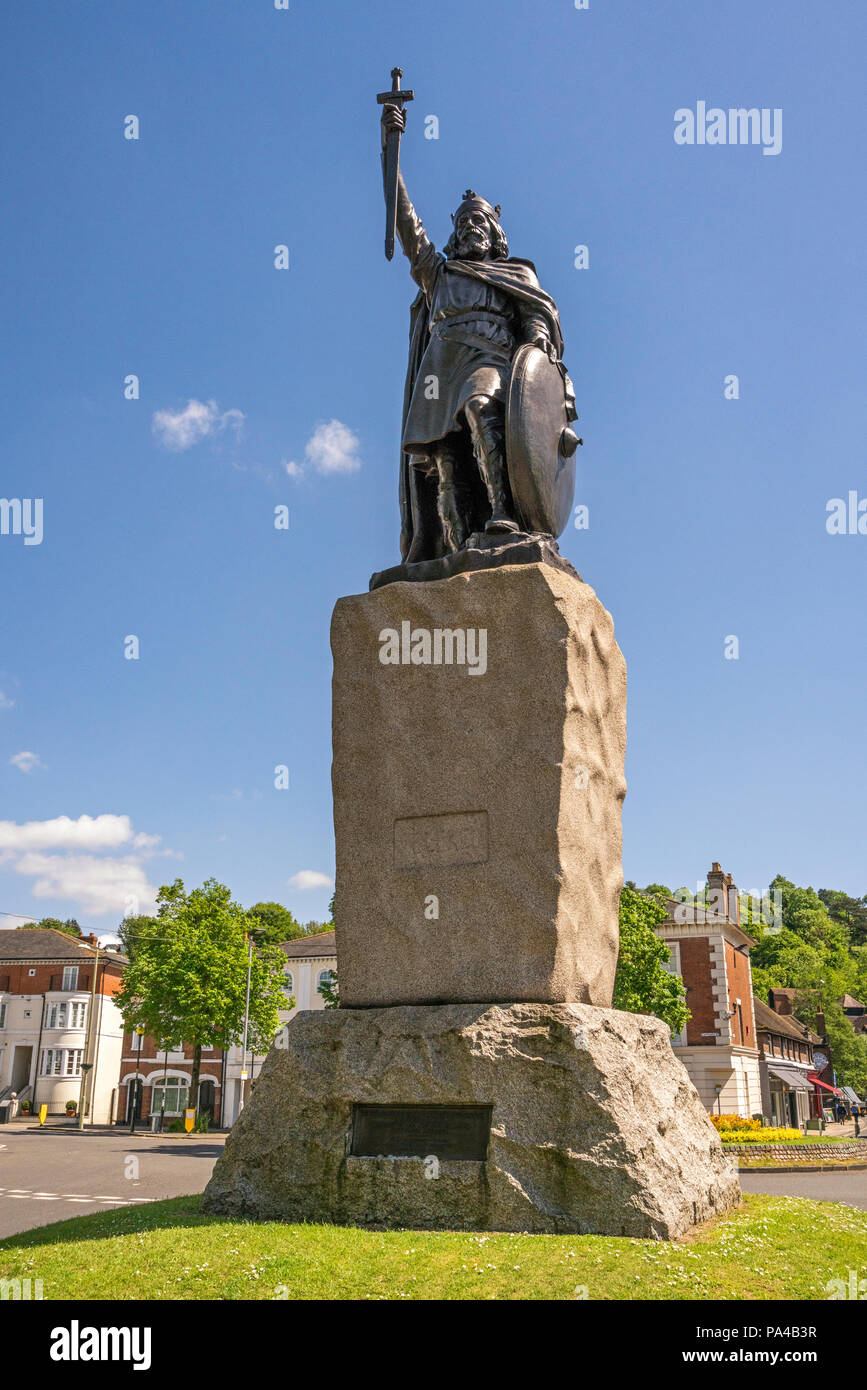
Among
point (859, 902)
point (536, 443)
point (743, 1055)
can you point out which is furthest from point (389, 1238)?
point (859, 902)

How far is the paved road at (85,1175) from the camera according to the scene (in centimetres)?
1313

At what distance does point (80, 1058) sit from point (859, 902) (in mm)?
105552

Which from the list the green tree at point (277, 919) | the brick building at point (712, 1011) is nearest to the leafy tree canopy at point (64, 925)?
the green tree at point (277, 919)

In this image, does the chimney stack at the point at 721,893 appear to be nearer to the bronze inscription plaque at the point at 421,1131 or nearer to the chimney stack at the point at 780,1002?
the chimney stack at the point at 780,1002

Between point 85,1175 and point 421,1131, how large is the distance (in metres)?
15.8

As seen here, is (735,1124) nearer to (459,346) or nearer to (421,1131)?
(421,1131)

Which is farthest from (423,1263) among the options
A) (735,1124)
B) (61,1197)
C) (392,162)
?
(735,1124)

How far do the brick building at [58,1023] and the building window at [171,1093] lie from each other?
2.75m

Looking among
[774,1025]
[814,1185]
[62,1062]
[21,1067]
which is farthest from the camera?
[21,1067]

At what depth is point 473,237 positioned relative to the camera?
8531 millimetres

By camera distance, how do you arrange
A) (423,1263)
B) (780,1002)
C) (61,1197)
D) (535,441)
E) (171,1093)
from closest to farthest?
1. (423,1263)
2. (535,441)
3. (61,1197)
4. (171,1093)
5. (780,1002)

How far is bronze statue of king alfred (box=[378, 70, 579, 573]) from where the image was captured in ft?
25.7
